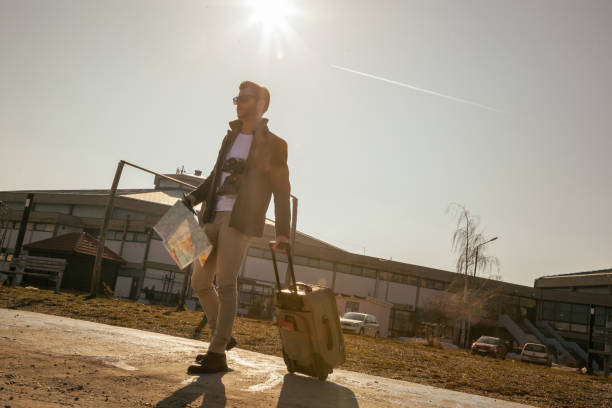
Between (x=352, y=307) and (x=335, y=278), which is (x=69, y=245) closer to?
(x=352, y=307)

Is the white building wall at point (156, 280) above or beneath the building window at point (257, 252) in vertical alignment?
beneath

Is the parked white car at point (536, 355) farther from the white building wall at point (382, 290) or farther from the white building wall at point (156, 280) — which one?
the white building wall at point (156, 280)

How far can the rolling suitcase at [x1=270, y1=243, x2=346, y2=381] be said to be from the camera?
10.0 feet

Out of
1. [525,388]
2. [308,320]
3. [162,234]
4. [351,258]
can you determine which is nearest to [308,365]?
[308,320]

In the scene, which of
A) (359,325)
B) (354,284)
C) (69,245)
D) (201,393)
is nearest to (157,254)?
(69,245)

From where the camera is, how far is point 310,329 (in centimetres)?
306

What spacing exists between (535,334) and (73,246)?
42188 mm

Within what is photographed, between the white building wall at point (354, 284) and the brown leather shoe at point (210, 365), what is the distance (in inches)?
1643

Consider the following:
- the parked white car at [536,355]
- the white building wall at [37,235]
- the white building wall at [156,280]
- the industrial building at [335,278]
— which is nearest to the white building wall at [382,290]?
the industrial building at [335,278]

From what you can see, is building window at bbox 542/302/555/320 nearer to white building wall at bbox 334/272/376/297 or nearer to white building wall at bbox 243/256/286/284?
white building wall at bbox 334/272/376/297

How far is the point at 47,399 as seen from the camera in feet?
5.94

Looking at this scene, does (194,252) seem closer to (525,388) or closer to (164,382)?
(164,382)

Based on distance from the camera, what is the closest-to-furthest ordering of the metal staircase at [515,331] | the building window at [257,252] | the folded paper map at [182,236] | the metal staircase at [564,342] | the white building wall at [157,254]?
1. the folded paper map at [182,236]
2. the white building wall at [157,254]
3. the metal staircase at [564,342]
4. the building window at [257,252]
5. the metal staircase at [515,331]

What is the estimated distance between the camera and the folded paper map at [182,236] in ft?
9.75
